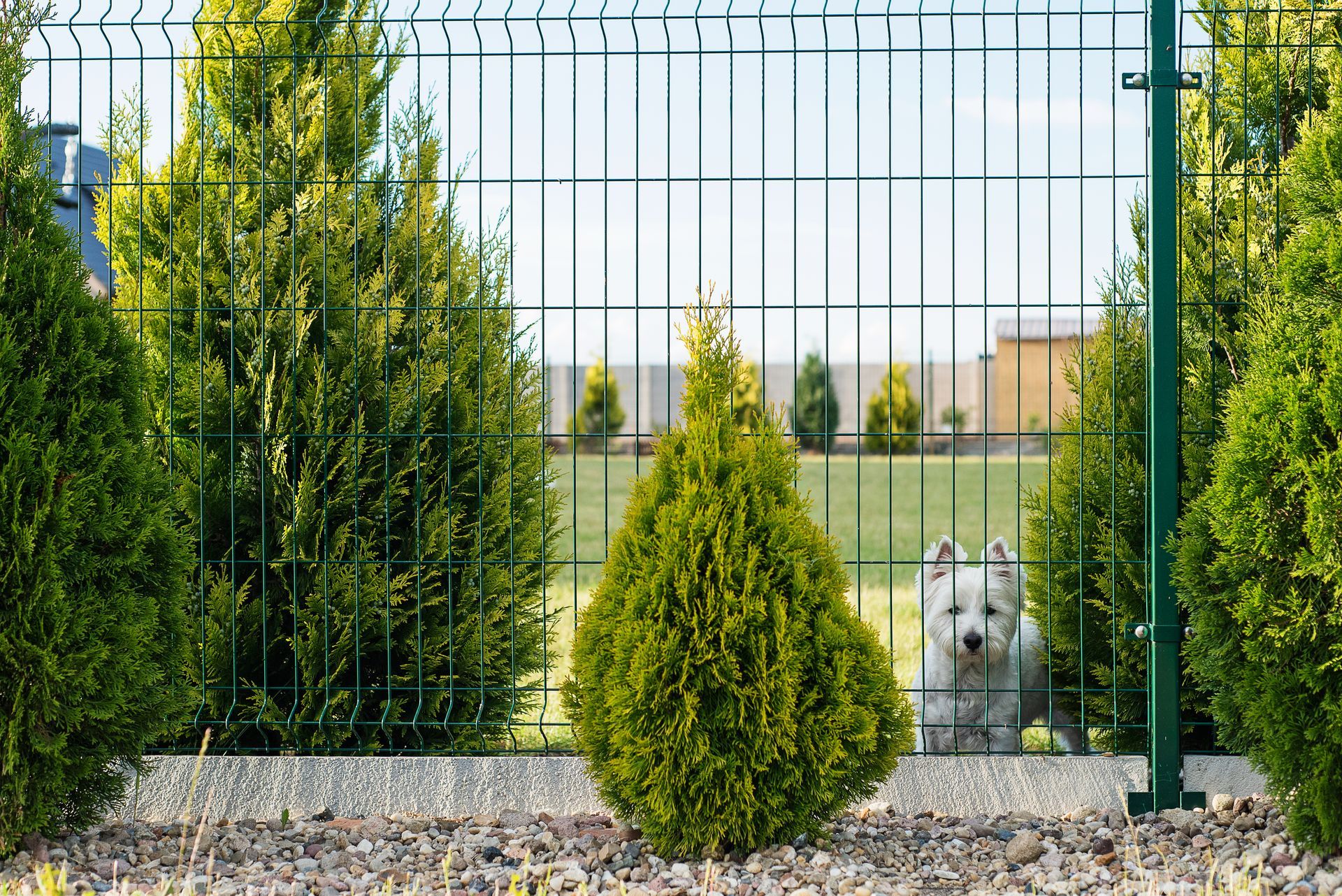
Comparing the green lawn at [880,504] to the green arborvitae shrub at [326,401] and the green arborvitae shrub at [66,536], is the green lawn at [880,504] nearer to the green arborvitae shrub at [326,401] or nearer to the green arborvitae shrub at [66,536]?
the green arborvitae shrub at [326,401]

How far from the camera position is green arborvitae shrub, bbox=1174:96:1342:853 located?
334 cm

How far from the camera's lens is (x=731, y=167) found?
3.99 meters

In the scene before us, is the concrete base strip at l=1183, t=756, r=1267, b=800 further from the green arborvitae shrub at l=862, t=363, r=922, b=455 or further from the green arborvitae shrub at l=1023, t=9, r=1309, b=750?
the green arborvitae shrub at l=862, t=363, r=922, b=455

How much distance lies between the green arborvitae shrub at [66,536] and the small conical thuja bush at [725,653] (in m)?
1.44

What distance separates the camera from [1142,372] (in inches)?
171

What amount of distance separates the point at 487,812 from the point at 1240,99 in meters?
4.02

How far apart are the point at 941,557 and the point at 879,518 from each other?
1427 cm

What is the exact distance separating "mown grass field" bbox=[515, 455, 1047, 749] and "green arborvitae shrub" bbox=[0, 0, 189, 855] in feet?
7.20

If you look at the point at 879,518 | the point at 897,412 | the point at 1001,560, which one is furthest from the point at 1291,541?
the point at 897,412

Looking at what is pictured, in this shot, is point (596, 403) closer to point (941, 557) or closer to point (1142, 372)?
point (941, 557)

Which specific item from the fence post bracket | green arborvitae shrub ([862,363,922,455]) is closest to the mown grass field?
green arborvitae shrub ([862,363,922,455])

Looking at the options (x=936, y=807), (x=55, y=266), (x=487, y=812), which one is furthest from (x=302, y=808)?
(x=936, y=807)

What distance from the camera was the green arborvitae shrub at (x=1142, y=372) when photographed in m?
4.20

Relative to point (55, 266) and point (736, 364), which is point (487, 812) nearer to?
point (736, 364)
